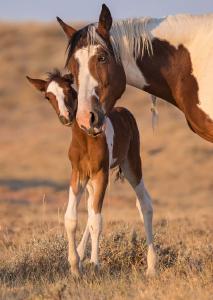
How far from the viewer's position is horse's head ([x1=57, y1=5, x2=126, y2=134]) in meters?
6.55

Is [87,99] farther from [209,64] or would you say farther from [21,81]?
[21,81]

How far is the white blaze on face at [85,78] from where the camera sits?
21.6ft

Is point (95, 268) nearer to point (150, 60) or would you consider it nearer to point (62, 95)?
point (62, 95)

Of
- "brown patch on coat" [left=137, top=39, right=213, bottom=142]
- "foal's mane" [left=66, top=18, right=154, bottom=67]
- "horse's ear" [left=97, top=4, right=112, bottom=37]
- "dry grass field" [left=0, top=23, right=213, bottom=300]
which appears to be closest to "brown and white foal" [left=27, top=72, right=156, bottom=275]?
"dry grass field" [left=0, top=23, right=213, bottom=300]

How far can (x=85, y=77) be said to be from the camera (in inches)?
261

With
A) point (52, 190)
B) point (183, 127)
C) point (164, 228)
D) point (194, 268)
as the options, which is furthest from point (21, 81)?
point (194, 268)

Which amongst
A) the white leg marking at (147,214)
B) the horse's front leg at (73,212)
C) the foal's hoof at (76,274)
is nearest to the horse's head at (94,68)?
the horse's front leg at (73,212)

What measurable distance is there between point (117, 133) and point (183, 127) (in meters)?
30.1

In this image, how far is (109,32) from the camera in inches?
268

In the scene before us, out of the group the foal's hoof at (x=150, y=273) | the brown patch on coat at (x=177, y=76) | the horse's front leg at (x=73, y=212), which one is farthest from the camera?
the horse's front leg at (x=73, y=212)

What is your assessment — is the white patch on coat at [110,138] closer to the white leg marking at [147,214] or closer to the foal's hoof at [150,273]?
the white leg marking at [147,214]

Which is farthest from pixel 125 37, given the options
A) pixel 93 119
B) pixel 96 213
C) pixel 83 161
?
pixel 96 213

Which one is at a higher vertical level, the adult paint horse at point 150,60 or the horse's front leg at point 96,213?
the adult paint horse at point 150,60

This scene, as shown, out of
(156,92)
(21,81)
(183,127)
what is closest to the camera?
(156,92)
